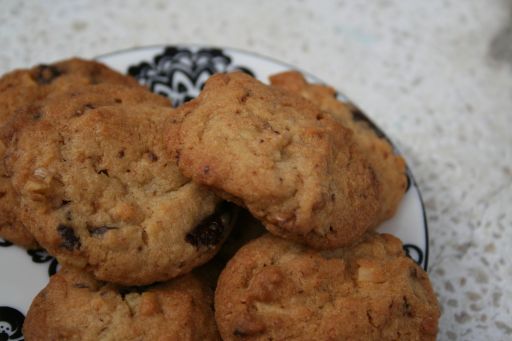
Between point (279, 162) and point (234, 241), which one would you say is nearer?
point (279, 162)

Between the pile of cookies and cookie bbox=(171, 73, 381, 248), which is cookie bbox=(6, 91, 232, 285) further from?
cookie bbox=(171, 73, 381, 248)

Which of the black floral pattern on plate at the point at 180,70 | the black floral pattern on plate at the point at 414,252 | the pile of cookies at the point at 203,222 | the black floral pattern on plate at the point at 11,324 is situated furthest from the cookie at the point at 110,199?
the black floral pattern on plate at the point at 414,252

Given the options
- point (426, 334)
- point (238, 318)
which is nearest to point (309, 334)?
point (238, 318)

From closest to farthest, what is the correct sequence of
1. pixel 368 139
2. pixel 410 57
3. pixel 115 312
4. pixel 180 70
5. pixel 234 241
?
1. pixel 115 312
2. pixel 234 241
3. pixel 368 139
4. pixel 180 70
5. pixel 410 57

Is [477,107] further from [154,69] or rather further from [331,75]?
[154,69]

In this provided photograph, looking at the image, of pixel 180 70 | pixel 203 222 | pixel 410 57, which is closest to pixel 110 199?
pixel 203 222

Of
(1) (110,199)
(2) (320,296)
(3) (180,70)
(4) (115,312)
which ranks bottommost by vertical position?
(4) (115,312)

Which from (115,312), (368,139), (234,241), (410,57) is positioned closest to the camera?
(115,312)

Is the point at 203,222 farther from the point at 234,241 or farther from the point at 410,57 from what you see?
the point at 410,57
